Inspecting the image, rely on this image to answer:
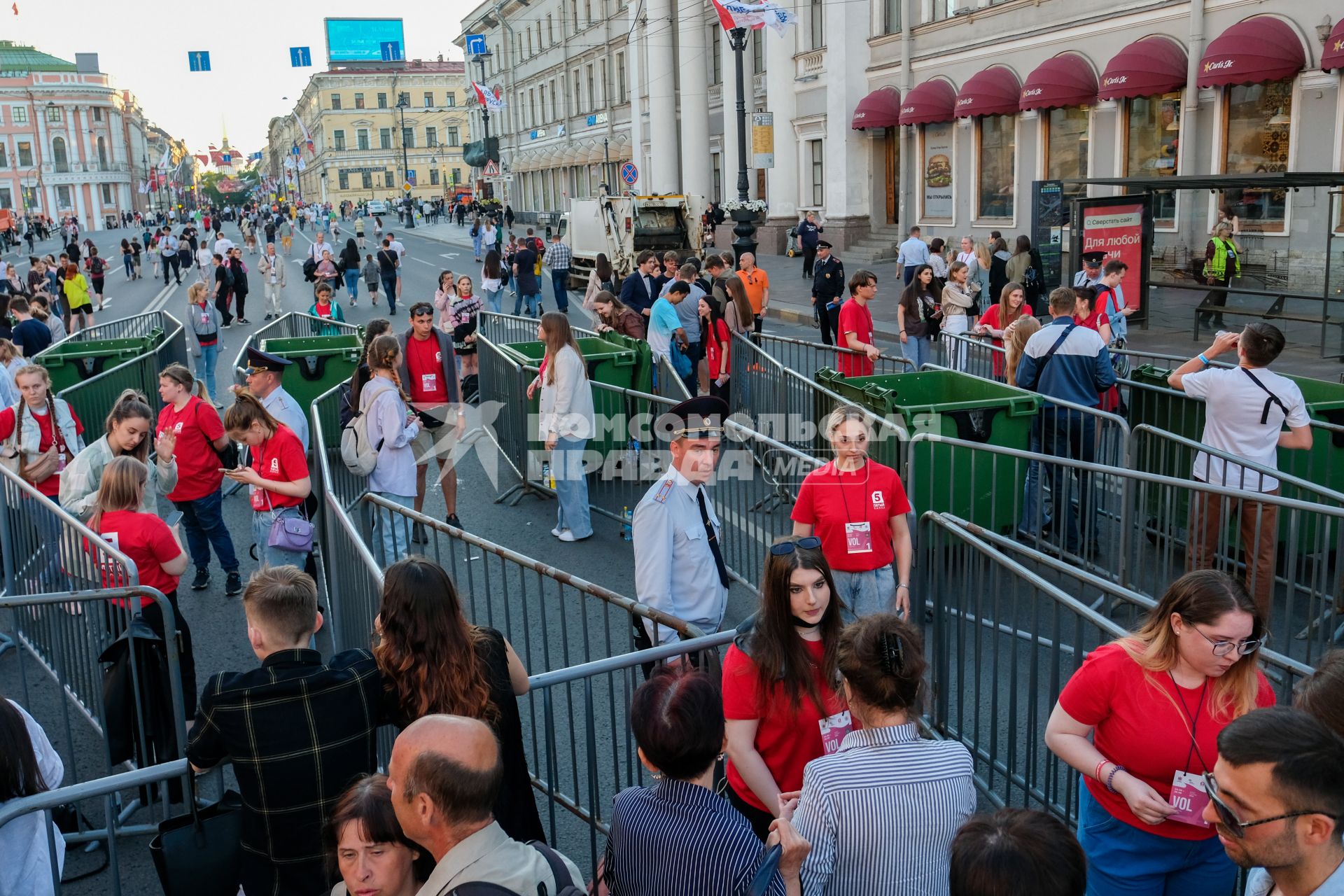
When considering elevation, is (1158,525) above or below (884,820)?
below

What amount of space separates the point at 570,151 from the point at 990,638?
58514 mm

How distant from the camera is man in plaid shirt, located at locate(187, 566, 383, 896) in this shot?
326cm

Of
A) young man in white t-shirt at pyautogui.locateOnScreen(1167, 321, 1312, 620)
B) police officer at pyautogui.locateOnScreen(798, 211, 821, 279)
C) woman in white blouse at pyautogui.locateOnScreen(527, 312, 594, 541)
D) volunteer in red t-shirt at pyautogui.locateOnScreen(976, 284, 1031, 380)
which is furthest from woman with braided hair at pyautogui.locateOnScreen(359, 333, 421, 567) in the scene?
police officer at pyautogui.locateOnScreen(798, 211, 821, 279)

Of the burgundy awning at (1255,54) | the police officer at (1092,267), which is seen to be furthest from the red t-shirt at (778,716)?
the burgundy awning at (1255,54)

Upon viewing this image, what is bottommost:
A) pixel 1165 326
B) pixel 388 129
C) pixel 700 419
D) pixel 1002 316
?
pixel 1165 326

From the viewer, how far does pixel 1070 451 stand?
26.9 feet

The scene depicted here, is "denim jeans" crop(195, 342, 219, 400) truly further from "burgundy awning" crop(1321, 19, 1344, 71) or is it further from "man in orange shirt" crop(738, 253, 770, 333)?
"burgundy awning" crop(1321, 19, 1344, 71)

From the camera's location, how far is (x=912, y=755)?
294 cm

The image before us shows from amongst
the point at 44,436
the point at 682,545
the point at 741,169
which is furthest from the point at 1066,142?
the point at 682,545

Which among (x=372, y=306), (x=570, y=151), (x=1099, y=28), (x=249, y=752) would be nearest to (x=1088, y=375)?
(x=249, y=752)

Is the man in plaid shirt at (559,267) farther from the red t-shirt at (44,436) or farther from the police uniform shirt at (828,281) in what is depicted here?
the red t-shirt at (44,436)

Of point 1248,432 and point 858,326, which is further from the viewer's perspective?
point 858,326

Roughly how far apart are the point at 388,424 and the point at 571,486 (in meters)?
1.73

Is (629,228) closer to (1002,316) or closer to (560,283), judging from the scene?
(560,283)
